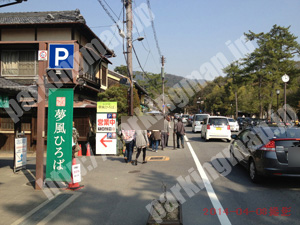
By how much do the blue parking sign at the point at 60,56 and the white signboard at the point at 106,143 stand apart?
603cm

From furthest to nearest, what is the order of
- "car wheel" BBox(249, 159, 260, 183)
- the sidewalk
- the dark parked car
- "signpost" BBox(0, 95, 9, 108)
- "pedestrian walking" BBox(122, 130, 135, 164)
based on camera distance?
"pedestrian walking" BBox(122, 130, 135, 164)
"signpost" BBox(0, 95, 9, 108)
"car wheel" BBox(249, 159, 260, 183)
the dark parked car
the sidewalk

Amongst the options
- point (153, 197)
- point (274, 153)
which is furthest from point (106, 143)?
point (274, 153)

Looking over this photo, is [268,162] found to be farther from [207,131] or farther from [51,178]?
[207,131]

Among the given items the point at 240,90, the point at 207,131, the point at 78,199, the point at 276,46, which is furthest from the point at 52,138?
the point at 240,90

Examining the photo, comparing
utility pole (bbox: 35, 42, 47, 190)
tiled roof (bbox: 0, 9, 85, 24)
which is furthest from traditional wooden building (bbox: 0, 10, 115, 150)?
utility pole (bbox: 35, 42, 47, 190)

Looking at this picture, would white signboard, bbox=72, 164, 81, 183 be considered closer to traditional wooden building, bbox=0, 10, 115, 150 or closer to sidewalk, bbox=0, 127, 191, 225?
sidewalk, bbox=0, 127, 191, 225

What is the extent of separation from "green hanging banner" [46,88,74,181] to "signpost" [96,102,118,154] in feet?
17.7

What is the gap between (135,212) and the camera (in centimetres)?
509

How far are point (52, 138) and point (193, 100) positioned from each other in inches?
4093

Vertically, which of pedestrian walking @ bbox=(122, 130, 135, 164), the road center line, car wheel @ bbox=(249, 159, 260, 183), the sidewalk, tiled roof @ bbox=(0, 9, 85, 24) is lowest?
the sidewalk

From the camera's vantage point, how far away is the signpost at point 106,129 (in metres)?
12.5

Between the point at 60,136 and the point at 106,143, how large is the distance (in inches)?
218

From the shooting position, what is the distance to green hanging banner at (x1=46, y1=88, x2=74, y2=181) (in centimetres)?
705

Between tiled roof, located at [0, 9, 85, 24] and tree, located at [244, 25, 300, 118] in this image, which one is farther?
tree, located at [244, 25, 300, 118]
